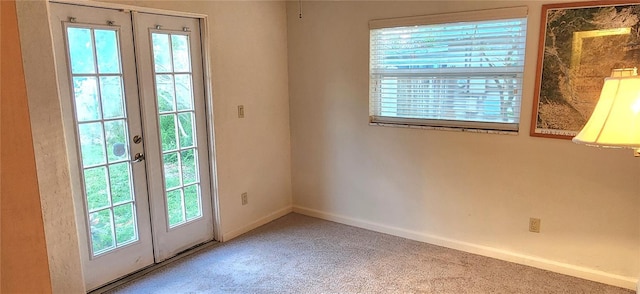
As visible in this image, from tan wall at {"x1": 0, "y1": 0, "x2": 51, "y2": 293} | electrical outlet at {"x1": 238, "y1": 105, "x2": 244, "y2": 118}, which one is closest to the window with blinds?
electrical outlet at {"x1": 238, "y1": 105, "x2": 244, "y2": 118}

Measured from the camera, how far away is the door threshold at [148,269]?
2.74 metres

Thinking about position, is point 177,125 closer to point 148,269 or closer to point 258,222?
point 148,269

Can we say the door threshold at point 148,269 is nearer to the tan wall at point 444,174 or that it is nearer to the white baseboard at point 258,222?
the white baseboard at point 258,222

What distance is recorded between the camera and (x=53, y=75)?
1.98m

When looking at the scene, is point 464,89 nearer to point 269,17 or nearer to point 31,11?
point 269,17

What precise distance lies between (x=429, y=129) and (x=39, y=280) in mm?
2803

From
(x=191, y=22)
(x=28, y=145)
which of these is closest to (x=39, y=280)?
(x=28, y=145)

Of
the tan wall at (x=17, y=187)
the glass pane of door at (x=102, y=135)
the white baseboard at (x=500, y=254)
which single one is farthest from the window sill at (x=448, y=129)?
the tan wall at (x=17, y=187)

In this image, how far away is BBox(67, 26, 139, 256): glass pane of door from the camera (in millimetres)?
2492

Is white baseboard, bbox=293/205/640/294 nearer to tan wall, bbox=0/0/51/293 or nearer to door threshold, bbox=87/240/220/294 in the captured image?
door threshold, bbox=87/240/220/294

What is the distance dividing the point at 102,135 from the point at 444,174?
2.50 m

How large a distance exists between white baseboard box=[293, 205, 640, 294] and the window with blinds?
3.09ft

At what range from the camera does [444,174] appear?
327 centimetres

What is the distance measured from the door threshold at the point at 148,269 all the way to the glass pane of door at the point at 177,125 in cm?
25
